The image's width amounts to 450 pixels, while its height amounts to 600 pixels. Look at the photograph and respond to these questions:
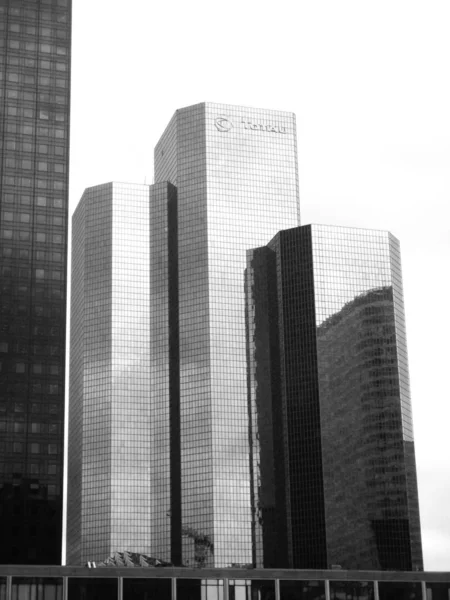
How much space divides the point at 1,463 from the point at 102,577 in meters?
97.3

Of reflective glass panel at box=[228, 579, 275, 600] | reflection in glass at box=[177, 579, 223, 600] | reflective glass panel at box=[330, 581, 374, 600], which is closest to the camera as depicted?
reflection in glass at box=[177, 579, 223, 600]

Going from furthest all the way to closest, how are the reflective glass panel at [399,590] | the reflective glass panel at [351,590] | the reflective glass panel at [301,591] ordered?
the reflective glass panel at [399,590], the reflective glass panel at [351,590], the reflective glass panel at [301,591]

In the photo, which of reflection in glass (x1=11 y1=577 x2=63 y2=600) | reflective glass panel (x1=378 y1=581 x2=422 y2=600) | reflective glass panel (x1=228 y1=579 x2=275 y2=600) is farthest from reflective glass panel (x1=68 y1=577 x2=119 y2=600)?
reflective glass panel (x1=378 y1=581 x2=422 y2=600)

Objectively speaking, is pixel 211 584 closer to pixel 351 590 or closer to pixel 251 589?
pixel 251 589

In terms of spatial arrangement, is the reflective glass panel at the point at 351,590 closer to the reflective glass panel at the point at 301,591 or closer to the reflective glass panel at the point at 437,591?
the reflective glass panel at the point at 301,591

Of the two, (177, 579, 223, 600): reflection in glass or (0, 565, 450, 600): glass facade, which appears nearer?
(0, 565, 450, 600): glass facade

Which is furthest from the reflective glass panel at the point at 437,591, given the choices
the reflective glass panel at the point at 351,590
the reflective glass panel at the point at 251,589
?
the reflective glass panel at the point at 251,589

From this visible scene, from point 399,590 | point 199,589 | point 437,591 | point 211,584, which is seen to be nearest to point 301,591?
point 211,584

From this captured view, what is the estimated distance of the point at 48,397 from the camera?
633ft

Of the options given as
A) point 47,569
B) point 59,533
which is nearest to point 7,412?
point 59,533

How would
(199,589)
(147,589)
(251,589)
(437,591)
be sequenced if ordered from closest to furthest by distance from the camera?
(147,589), (199,589), (251,589), (437,591)

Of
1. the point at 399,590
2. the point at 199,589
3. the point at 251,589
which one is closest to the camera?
the point at 199,589

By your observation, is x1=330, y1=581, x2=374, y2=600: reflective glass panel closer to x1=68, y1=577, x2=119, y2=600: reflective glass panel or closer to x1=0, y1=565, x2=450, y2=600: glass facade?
x1=0, y1=565, x2=450, y2=600: glass facade

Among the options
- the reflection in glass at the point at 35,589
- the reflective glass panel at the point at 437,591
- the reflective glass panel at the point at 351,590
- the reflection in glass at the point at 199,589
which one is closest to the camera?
the reflection in glass at the point at 35,589
